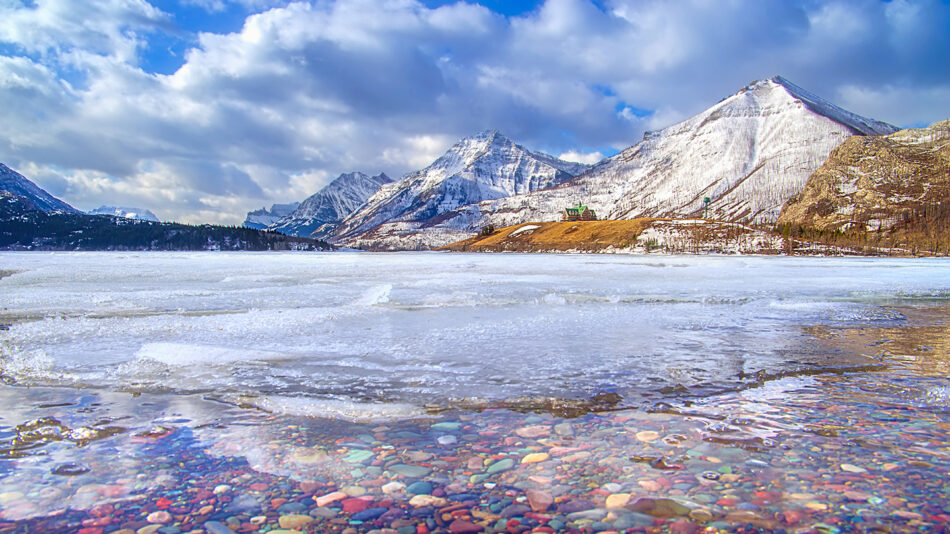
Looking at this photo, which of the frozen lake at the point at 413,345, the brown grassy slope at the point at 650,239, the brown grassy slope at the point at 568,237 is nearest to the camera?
the frozen lake at the point at 413,345

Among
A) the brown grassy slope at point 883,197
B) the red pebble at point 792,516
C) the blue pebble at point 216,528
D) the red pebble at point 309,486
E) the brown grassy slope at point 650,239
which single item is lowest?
the red pebble at point 309,486

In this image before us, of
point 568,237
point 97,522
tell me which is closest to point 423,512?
point 97,522

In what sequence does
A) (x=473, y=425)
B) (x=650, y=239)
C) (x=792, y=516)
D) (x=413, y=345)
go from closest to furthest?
(x=792, y=516), (x=473, y=425), (x=413, y=345), (x=650, y=239)

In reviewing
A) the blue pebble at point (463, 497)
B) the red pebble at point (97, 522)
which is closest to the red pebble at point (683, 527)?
the blue pebble at point (463, 497)

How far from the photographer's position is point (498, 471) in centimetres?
447

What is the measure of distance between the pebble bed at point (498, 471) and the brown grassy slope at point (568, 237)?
138327 mm

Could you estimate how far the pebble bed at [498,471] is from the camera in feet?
11.9

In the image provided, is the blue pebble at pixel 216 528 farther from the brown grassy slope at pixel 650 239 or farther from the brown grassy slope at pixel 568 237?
the brown grassy slope at pixel 568 237

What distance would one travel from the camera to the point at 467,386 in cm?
742

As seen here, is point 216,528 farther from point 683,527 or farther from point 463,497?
point 683,527

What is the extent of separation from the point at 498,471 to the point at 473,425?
1.30 m

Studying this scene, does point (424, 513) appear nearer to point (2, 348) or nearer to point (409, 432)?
point (409, 432)

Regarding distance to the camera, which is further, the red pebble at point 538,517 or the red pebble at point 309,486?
the red pebble at point 309,486

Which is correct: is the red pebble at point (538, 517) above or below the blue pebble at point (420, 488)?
above
